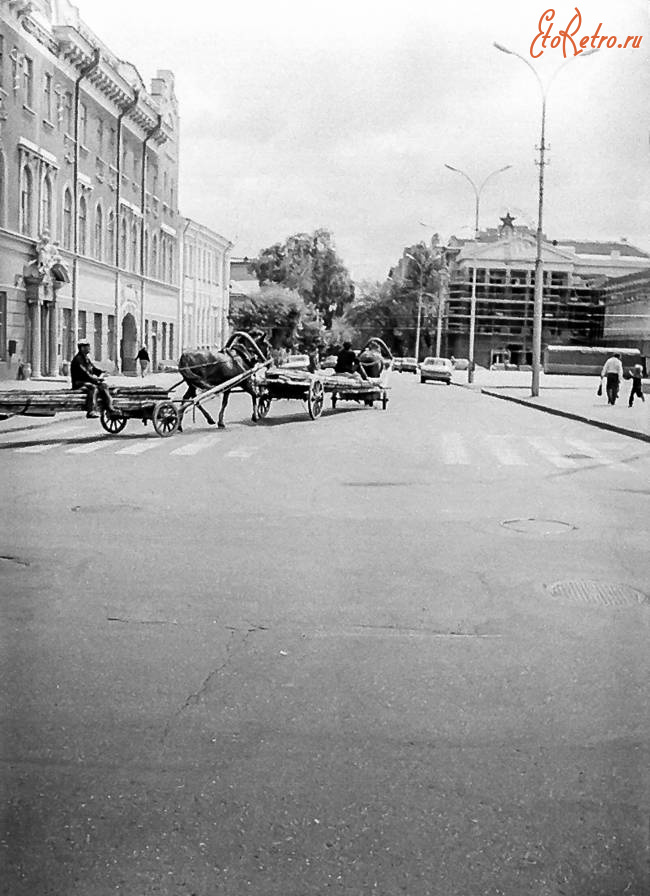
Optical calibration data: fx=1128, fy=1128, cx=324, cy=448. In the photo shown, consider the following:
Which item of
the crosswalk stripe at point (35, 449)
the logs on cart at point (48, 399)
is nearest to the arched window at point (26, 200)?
the logs on cart at point (48, 399)

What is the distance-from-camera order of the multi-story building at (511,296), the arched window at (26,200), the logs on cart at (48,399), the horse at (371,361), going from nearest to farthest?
1. the arched window at (26,200)
2. the logs on cart at (48,399)
3. the horse at (371,361)
4. the multi-story building at (511,296)

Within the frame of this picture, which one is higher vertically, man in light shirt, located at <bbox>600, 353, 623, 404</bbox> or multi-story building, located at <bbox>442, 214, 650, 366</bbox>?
multi-story building, located at <bbox>442, 214, 650, 366</bbox>

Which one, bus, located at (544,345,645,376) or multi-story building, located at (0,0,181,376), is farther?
bus, located at (544,345,645,376)

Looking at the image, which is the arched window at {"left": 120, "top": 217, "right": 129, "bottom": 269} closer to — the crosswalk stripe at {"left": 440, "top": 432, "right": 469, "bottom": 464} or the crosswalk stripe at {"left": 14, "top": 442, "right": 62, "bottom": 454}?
the crosswalk stripe at {"left": 14, "top": 442, "right": 62, "bottom": 454}

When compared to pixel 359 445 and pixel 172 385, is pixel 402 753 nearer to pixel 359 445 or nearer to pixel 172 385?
pixel 172 385

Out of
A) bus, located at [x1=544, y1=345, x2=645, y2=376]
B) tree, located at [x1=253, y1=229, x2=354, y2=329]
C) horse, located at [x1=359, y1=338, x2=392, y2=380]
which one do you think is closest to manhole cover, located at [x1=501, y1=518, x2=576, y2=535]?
tree, located at [x1=253, y1=229, x2=354, y2=329]

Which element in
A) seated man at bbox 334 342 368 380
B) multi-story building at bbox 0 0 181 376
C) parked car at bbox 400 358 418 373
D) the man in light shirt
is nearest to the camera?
multi-story building at bbox 0 0 181 376

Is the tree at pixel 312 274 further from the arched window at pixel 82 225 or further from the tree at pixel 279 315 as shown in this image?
the arched window at pixel 82 225

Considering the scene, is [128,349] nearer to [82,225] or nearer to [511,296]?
[82,225]

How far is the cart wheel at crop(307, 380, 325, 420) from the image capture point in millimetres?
21578

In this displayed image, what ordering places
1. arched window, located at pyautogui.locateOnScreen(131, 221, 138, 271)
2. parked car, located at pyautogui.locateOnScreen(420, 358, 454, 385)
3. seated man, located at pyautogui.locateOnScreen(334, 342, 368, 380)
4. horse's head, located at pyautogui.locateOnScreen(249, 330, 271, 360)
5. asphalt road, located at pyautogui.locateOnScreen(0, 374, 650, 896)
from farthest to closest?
parked car, located at pyautogui.locateOnScreen(420, 358, 454, 385), seated man, located at pyautogui.locateOnScreen(334, 342, 368, 380), horse's head, located at pyautogui.locateOnScreen(249, 330, 271, 360), arched window, located at pyautogui.locateOnScreen(131, 221, 138, 271), asphalt road, located at pyautogui.locateOnScreen(0, 374, 650, 896)

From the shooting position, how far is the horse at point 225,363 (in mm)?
17078

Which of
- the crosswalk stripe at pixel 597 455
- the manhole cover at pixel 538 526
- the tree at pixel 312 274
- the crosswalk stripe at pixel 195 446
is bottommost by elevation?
the crosswalk stripe at pixel 195 446

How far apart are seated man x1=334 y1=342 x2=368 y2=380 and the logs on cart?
8757 millimetres
